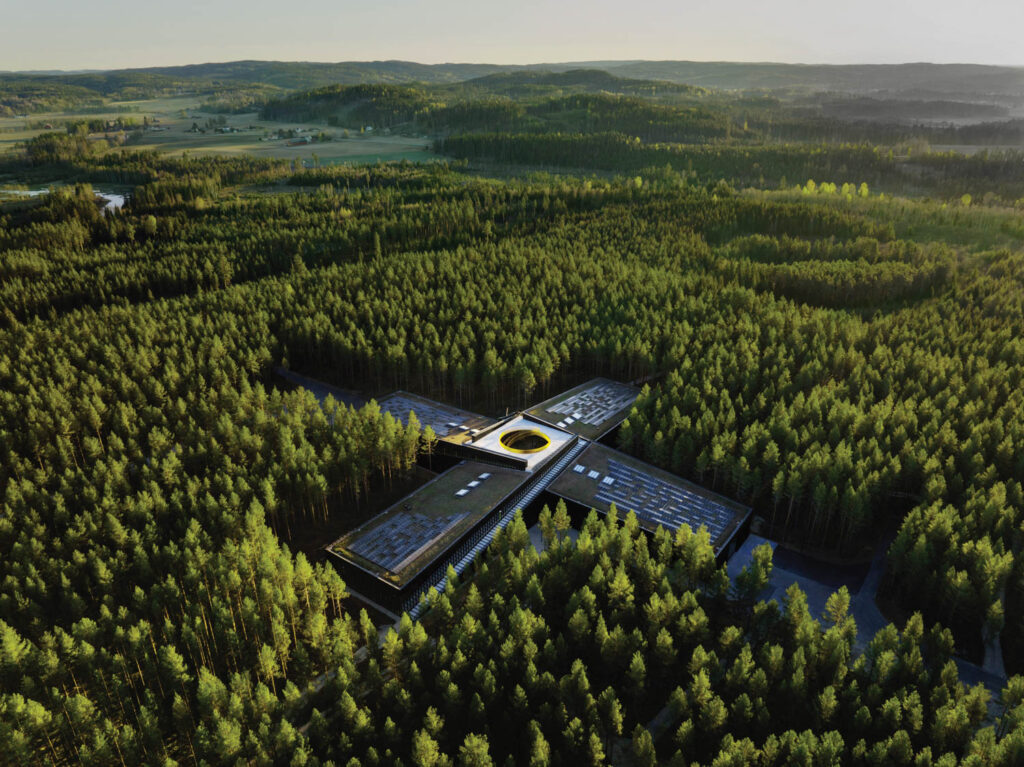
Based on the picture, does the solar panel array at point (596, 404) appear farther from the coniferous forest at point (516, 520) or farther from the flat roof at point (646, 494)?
the flat roof at point (646, 494)

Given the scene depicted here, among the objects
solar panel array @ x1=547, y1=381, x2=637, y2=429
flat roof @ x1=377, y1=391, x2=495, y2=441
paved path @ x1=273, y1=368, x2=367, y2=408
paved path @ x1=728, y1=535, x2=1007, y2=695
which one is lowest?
paved path @ x1=728, y1=535, x2=1007, y2=695

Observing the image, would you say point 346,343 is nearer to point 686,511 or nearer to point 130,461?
point 130,461

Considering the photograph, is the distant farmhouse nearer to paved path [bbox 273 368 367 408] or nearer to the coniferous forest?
the coniferous forest

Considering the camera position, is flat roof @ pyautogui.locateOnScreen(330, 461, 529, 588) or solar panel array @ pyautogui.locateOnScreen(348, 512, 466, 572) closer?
flat roof @ pyautogui.locateOnScreen(330, 461, 529, 588)

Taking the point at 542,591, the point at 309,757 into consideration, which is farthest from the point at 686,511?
the point at 309,757

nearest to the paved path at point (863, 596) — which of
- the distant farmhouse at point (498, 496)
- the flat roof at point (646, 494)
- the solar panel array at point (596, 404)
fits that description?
the flat roof at point (646, 494)

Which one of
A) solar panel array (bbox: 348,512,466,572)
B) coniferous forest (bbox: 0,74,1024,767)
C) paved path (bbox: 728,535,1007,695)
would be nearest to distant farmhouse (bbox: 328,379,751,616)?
solar panel array (bbox: 348,512,466,572)
